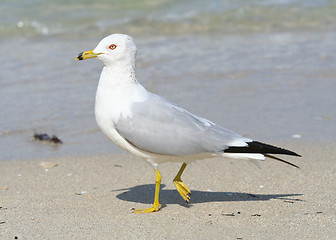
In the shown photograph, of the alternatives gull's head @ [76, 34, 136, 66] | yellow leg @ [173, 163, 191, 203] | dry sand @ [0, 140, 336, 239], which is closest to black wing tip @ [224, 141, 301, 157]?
dry sand @ [0, 140, 336, 239]

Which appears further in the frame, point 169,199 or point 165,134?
point 169,199

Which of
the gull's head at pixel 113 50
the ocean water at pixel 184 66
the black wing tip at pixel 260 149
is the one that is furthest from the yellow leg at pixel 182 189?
the ocean water at pixel 184 66

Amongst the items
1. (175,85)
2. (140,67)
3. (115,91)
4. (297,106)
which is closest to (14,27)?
(140,67)

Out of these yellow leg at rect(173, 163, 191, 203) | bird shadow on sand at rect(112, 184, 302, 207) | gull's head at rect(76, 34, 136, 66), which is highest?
gull's head at rect(76, 34, 136, 66)

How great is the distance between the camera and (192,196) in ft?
15.7

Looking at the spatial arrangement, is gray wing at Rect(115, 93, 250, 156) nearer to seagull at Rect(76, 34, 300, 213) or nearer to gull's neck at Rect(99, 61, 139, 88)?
seagull at Rect(76, 34, 300, 213)

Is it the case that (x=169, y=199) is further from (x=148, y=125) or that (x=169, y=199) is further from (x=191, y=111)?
(x=191, y=111)

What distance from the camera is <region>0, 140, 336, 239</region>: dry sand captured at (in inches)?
154

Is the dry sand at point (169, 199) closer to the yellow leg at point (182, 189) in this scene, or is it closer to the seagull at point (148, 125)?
the yellow leg at point (182, 189)

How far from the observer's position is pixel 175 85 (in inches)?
325

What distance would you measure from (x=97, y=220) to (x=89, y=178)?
1.16 meters

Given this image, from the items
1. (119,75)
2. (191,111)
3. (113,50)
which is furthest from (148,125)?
(191,111)

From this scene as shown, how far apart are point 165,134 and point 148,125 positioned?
0.14 meters

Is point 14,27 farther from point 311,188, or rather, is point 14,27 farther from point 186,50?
point 311,188
